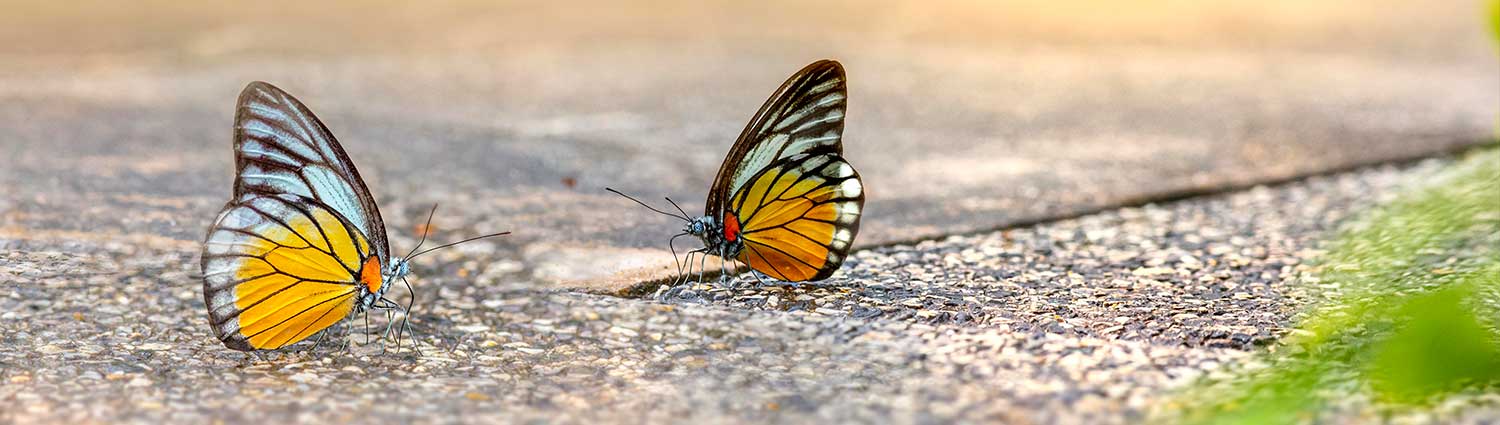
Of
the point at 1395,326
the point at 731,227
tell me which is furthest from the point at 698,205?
the point at 1395,326

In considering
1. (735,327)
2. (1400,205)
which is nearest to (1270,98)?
(735,327)

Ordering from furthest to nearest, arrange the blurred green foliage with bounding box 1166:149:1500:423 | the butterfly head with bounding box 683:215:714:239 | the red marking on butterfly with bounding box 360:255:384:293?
1. the butterfly head with bounding box 683:215:714:239
2. the red marking on butterfly with bounding box 360:255:384:293
3. the blurred green foliage with bounding box 1166:149:1500:423

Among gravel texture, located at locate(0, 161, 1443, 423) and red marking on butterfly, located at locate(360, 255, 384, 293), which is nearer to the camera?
gravel texture, located at locate(0, 161, 1443, 423)

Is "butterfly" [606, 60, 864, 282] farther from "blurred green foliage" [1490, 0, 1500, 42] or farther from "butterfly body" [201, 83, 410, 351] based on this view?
"blurred green foliage" [1490, 0, 1500, 42]

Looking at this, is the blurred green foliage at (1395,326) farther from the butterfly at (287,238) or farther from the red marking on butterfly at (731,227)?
the butterfly at (287,238)

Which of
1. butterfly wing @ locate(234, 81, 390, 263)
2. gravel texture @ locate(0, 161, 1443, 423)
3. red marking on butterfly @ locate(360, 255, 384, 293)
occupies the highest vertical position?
butterfly wing @ locate(234, 81, 390, 263)

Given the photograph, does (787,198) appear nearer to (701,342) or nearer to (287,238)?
(701,342)

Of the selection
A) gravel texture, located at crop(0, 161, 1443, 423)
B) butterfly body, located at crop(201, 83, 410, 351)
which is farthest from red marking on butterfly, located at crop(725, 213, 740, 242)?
butterfly body, located at crop(201, 83, 410, 351)

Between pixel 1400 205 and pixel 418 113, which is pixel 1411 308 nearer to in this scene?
pixel 1400 205
